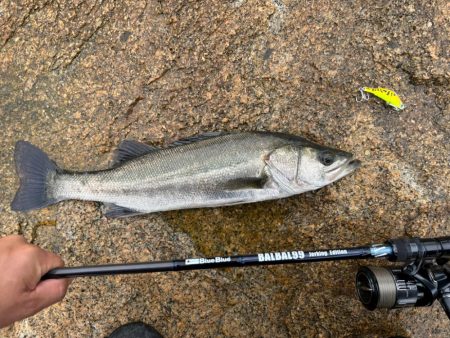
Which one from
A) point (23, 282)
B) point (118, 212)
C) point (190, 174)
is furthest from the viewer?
point (118, 212)

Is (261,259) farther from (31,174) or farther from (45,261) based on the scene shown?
(31,174)

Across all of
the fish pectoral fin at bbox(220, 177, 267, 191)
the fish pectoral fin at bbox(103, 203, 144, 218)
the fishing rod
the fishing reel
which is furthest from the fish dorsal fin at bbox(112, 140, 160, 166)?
the fishing reel

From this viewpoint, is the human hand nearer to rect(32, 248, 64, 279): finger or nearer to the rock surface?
rect(32, 248, 64, 279): finger

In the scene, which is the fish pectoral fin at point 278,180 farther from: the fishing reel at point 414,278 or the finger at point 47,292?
the finger at point 47,292

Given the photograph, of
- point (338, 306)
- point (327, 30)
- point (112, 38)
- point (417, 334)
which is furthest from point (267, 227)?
point (112, 38)

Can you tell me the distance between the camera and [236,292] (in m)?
3.93

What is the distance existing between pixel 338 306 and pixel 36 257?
2600mm

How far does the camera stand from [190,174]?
370 centimetres

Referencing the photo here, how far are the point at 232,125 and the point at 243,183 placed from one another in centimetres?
60

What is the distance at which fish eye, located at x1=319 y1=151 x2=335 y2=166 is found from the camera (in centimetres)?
357

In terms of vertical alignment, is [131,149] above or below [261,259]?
above

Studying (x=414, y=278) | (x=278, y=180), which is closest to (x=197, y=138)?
(x=278, y=180)

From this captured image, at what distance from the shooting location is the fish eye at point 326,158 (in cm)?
357

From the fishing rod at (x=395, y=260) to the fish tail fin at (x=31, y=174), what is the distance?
1253 mm
